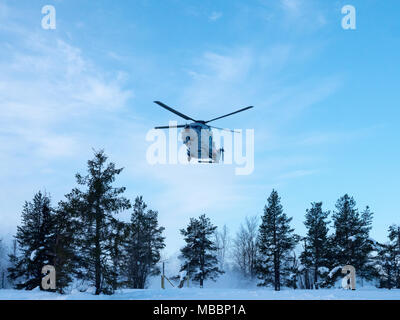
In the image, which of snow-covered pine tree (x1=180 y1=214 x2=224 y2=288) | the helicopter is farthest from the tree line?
the helicopter

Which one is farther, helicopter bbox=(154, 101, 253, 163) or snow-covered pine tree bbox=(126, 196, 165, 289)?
snow-covered pine tree bbox=(126, 196, 165, 289)

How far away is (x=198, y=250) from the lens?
52094 mm

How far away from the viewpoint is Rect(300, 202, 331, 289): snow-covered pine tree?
4903 centimetres

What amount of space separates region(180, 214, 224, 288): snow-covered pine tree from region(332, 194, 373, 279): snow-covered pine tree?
51.2ft

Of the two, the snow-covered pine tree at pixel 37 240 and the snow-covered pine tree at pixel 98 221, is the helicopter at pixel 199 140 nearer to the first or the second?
the snow-covered pine tree at pixel 98 221

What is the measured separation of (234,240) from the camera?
74.9m

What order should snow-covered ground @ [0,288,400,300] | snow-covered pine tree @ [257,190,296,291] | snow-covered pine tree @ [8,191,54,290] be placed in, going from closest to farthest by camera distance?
1. snow-covered ground @ [0,288,400,300]
2. snow-covered pine tree @ [8,191,54,290]
3. snow-covered pine tree @ [257,190,296,291]

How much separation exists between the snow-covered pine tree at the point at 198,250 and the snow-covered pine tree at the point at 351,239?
51.2ft

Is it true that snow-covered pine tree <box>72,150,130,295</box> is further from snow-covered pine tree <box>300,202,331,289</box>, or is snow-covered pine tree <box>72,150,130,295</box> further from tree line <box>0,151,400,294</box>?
snow-covered pine tree <box>300,202,331,289</box>

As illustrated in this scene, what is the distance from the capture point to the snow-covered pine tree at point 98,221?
26.8 meters

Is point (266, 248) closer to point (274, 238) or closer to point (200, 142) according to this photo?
point (274, 238)

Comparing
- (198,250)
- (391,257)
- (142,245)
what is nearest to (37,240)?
(142,245)

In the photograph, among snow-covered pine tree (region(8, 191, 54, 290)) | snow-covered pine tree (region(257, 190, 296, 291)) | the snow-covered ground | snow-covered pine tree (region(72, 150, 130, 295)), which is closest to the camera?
the snow-covered ground
